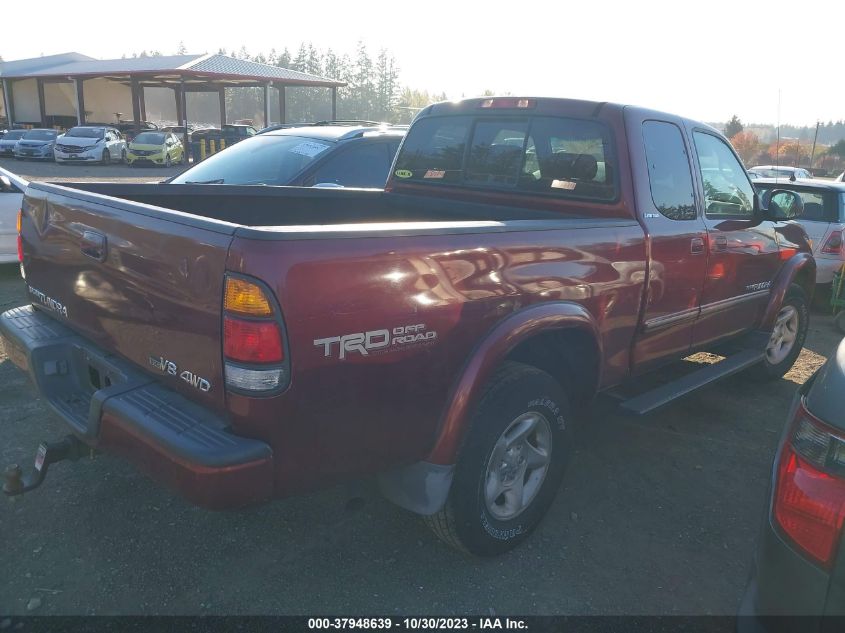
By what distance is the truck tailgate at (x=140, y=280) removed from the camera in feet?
7.30

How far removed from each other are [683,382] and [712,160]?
148 cm

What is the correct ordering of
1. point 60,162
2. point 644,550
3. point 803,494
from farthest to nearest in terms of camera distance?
point 60,162 < point 644,550 < point 803,494

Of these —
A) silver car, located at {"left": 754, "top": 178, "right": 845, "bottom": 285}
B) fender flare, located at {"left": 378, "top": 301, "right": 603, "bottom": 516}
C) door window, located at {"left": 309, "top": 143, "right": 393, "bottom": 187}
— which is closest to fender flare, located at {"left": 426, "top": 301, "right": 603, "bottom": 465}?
fender flare, located at {"left": 378, "top": 301, "right": 603, "bottom": 516}

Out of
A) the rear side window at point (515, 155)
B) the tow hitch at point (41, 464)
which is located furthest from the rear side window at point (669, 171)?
the tow hitch at point (41, 464)

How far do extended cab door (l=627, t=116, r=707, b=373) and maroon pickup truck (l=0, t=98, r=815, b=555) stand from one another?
0.6 inches

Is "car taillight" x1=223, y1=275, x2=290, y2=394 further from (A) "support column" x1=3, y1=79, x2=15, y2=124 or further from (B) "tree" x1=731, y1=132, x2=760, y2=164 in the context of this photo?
(A) "support column" x1=3, y1=79, x2=15, y2=124

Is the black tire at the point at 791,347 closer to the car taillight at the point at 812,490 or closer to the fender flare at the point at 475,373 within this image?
the fender flare at the point at 475,373

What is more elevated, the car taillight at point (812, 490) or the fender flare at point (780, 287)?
the car taillight at point (812, 490)

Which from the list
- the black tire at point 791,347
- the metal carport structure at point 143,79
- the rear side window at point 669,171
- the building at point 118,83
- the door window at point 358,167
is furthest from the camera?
the building at point 118,83

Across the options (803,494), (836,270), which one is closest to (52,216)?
(803,494)

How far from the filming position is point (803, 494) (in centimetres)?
177

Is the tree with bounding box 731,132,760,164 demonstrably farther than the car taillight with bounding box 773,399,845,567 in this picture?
Yes

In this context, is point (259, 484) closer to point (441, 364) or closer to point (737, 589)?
point (441, 364)

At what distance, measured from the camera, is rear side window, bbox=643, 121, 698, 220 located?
147 inches
